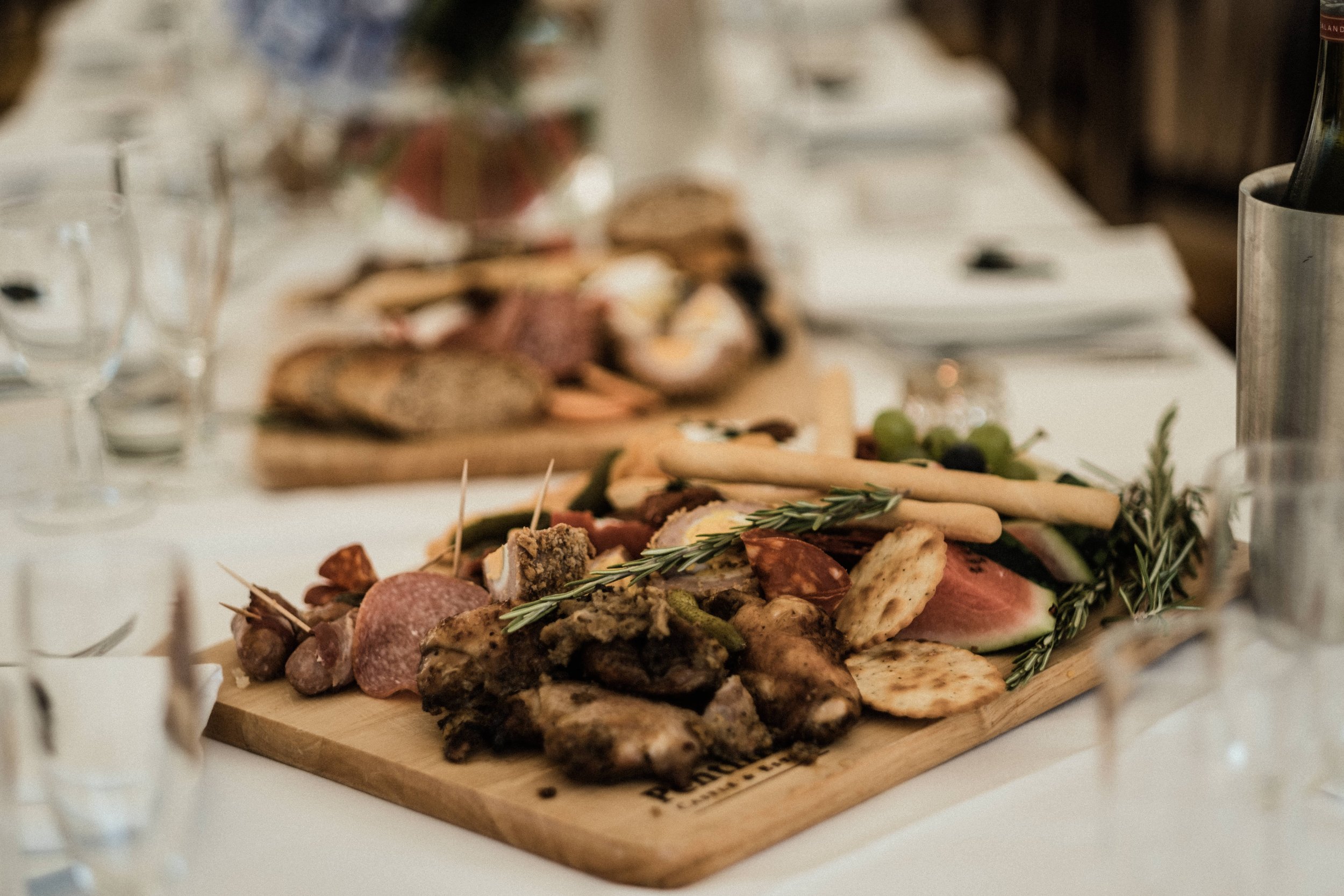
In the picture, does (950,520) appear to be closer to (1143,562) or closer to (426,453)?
(1143,562)

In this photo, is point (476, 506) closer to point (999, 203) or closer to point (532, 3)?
point (532, 3)

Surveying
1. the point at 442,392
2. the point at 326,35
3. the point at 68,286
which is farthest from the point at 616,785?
the point at 326,35

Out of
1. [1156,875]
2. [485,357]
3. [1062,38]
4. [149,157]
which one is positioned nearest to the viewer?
[1156,875]

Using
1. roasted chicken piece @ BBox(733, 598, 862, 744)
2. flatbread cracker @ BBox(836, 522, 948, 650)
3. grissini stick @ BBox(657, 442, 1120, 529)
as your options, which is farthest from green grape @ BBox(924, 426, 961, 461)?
roasted chicken piece @ BBox(733, 598, 862, 744)

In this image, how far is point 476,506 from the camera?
1746mm

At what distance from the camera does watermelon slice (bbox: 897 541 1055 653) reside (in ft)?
3.59

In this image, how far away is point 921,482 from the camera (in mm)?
1163

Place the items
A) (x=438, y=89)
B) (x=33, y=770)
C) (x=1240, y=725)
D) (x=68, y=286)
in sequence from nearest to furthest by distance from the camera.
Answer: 1. (x=1240, y=725)
2. (x=33, y=770)
3. (x=68, y=286)
4. (x=438, y=89)

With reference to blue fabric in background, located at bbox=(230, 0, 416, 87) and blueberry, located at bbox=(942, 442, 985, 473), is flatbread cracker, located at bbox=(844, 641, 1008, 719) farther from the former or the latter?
blue fabric in background, located at bbox=(230, 0, 416, 87)

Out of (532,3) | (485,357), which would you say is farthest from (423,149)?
(485,357)

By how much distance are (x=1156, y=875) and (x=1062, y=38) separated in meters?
5.81

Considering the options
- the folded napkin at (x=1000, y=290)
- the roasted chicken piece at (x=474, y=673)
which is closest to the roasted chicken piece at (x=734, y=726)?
the roasted chicken piece at (x=474, y=673)

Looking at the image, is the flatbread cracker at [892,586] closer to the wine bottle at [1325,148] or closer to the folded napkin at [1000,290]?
the wine bottle at [1325,148]

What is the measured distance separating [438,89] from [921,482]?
5.86 ft
